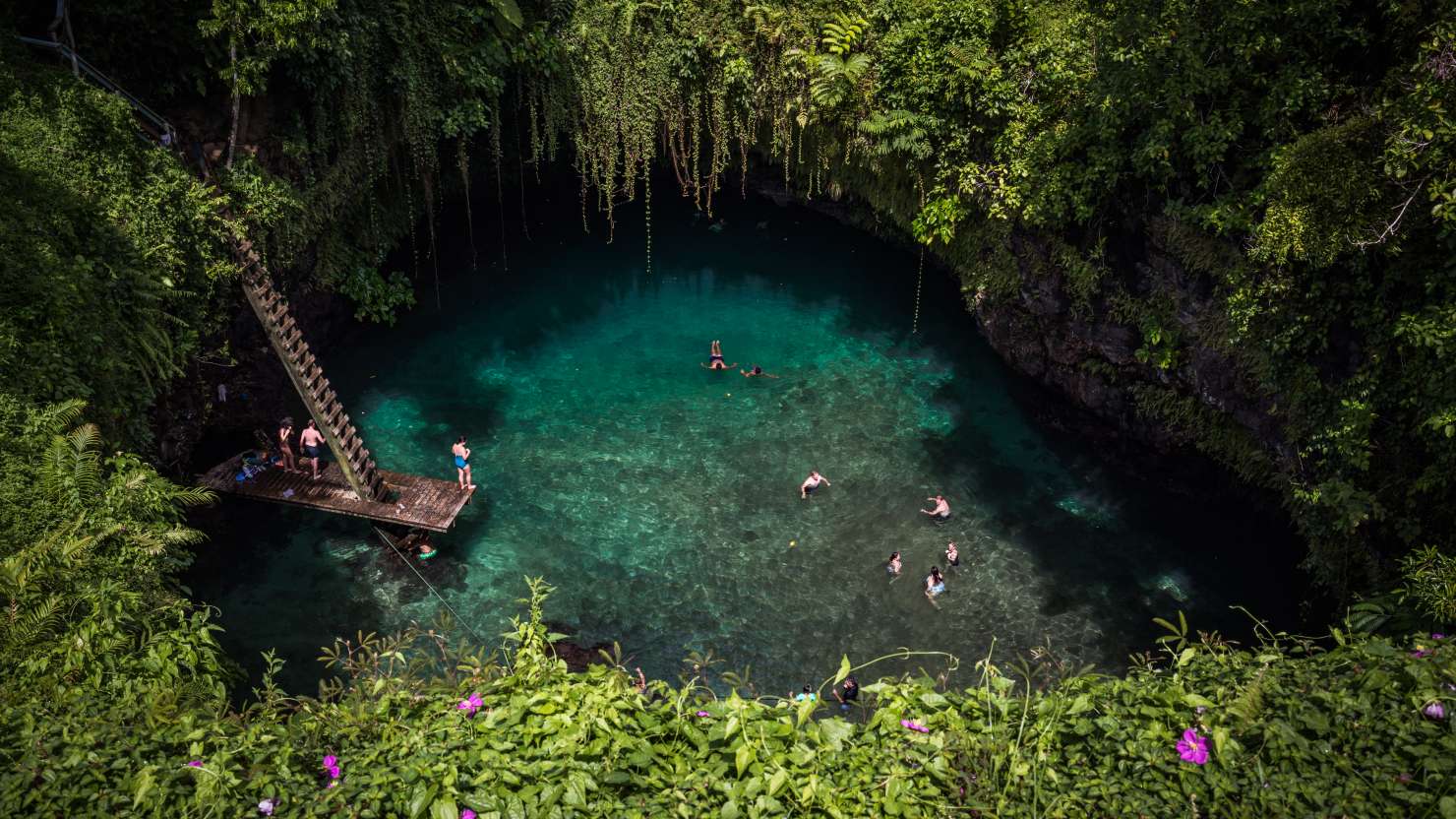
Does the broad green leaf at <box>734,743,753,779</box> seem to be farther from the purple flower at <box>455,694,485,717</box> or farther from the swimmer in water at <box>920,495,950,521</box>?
the swimmer in water at <box>920,495,950,521</box>

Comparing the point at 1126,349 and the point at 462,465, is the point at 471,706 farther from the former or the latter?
the point at 1126,349

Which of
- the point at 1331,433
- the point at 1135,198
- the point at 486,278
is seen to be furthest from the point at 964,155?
the point at 486,278

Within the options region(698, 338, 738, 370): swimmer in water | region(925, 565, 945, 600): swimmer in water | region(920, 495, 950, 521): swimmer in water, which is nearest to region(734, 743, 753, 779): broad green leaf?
region(925, 565, 945, 600): swimmer in water

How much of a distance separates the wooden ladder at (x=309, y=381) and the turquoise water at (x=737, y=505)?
113cm

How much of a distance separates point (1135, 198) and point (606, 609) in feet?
40.9

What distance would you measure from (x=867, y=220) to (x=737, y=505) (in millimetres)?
12395

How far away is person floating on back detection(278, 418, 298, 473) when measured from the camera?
15.1m

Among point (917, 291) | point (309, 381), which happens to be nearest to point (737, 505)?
point (309, 381)

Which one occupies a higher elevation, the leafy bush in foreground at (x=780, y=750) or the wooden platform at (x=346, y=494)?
the leafy bush in foreground at (x=780, y=750)

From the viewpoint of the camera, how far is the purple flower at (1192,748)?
18.9 feet

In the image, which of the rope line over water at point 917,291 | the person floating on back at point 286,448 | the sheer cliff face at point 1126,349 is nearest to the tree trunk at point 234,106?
the person floating on back at point 286,448

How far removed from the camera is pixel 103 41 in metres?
14.5

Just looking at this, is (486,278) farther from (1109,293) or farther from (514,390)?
(1109,293)

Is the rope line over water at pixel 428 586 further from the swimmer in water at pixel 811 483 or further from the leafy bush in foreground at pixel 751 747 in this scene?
the swimmer in water at pixel 811 483
